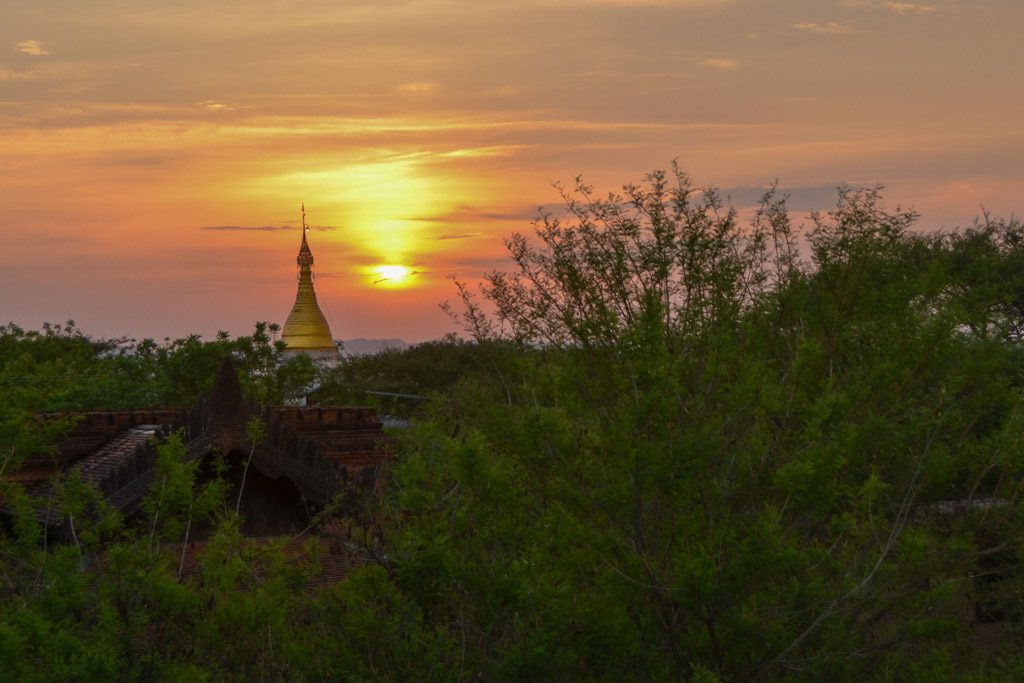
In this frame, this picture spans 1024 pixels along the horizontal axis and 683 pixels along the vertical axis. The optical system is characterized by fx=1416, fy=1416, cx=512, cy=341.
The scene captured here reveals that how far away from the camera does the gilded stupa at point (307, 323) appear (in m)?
100

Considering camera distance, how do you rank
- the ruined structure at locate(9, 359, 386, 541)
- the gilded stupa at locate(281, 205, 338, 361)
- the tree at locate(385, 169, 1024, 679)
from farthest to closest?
the gilded stupa at locate(281, 205, 338, 361), the ruined structure at locate(9, 359, 386, 541), the tree at locate(385, 169, 1024, 679)

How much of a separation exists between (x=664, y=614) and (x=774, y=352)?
6262 mm

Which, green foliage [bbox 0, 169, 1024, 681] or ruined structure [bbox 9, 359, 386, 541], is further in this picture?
ruined structure [bbox 9, 359, 386, 541]

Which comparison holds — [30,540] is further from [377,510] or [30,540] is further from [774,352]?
[774,352]

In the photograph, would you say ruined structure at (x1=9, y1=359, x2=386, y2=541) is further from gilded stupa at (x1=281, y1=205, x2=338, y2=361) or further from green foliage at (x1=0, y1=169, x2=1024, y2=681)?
gilded stupa at (x1=281, y1=205, x2=338, y2=361)

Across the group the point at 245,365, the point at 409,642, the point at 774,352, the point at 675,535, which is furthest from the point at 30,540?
the point at 245,365

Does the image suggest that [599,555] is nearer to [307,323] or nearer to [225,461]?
[225,461]

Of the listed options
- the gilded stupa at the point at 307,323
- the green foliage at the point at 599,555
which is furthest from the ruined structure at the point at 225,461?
the gilded stupa at the point at 307,323

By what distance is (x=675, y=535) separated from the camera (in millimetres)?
12148

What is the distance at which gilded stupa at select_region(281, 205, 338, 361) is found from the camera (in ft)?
328

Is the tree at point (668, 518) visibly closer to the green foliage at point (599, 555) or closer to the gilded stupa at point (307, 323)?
the green foliage at point (599, 555)

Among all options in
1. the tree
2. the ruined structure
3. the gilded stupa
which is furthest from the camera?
the gilded stupa

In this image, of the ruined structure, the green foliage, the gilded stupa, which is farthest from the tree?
the gilded stupa

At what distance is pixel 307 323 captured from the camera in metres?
102
